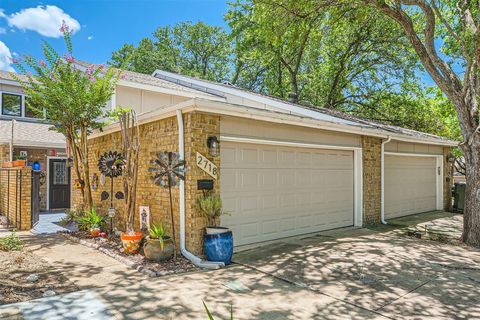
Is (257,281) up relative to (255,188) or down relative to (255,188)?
down

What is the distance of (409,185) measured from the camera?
39.0 feet

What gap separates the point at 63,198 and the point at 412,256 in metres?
12.1

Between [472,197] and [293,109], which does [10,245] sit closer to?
[293,109]

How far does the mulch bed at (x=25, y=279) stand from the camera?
14.5 feet

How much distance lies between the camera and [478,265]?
6.04m

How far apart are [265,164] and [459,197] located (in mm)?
10124

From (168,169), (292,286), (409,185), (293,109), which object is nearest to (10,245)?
(168,169)

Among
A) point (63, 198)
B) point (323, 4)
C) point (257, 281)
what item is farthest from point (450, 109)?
point (63, 198)

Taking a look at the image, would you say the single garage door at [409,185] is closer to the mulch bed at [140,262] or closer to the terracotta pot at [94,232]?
the mulch bed at [140,262]

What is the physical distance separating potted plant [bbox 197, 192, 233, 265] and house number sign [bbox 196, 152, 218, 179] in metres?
0.40

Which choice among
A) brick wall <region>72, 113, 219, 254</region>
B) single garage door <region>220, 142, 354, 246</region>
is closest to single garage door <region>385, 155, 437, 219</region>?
single garage door <region>220, 142, 354, 246</region>

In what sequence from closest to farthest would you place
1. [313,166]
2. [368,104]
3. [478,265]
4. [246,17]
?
[478,265] < [313,166] < [246,17] < [368,104]

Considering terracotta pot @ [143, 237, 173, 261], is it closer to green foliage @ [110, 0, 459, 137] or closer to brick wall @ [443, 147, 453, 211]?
brick wall @ [443, 147, 453, 211]

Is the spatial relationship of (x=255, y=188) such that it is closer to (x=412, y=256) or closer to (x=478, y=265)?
(x=412, y=256)
